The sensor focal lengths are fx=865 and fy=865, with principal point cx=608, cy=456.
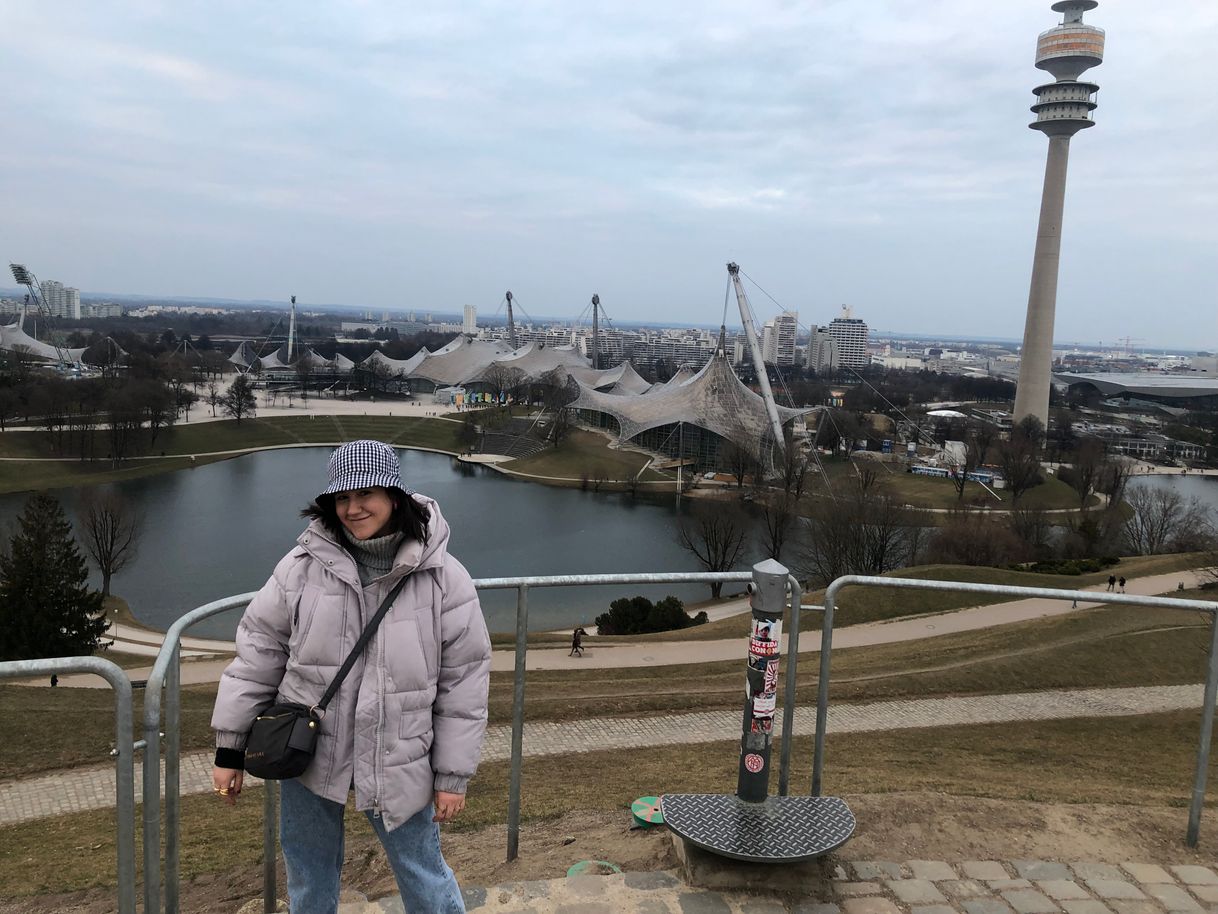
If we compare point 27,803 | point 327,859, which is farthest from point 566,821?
point 27,803

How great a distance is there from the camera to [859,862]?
11.1 feet

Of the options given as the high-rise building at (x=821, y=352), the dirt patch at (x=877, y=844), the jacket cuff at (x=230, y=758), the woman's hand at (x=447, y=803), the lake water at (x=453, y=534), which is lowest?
the lake water at (x=453, y=534)

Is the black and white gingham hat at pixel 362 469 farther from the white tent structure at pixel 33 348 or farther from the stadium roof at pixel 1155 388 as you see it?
the stadium roof at pixel 1155 388

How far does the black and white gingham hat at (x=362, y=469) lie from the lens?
2.31m

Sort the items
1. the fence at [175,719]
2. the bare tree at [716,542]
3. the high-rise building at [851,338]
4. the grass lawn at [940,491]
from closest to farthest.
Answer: the fence at [175,719]
the bare tree at [716,542]
the grass lawn at [940,491]
the high-rise building at [851,338]

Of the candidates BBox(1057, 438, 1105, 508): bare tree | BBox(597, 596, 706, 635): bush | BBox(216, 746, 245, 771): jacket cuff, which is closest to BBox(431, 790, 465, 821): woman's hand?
BBox(216, 746, 245, 771): jacket cuff

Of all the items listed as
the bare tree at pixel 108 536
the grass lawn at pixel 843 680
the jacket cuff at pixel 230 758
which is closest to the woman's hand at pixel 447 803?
the jacket cuff at pixel 230 758

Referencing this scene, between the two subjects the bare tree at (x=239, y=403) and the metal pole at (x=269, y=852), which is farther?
the bare tree at (x=239, y=403)

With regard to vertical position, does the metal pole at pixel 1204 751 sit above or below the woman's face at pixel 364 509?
below

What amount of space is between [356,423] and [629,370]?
81.6 ft

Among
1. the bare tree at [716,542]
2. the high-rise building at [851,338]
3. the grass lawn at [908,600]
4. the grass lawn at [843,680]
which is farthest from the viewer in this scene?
the high-rise building at [851,338]

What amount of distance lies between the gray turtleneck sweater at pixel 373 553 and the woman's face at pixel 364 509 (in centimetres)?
3

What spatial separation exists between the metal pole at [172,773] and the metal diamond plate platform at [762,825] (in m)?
1.68

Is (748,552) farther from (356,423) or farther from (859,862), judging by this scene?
(356,423)
